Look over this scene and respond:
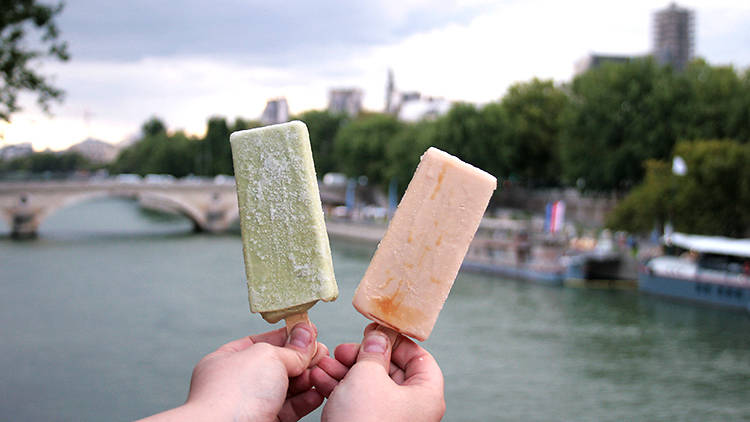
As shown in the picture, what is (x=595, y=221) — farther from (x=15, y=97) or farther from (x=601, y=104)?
(x=15, y=97)

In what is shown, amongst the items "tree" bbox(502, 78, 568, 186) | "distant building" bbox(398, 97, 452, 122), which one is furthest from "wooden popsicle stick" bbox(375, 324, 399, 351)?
"distant building" bbox(398, 97, 452, 122)

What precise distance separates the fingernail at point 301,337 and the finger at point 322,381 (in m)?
0.12

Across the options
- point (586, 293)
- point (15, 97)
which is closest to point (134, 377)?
point (15, 97)

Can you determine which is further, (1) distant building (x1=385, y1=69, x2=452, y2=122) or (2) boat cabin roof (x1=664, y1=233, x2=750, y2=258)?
(1) distant building (x1=385, y1=69, x2=452, y2=122)

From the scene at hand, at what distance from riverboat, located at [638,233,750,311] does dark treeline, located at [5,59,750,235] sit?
2157 millimetres

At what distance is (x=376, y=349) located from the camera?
2318mm

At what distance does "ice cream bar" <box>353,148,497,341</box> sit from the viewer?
2.29 meters

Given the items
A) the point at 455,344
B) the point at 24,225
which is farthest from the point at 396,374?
the point at 24,225

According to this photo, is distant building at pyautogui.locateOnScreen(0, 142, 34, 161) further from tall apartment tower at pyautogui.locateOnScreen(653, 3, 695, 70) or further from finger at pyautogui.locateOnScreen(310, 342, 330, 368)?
tall apartment tower at pyautogui.locateOnScreen(653, 3, 695, 70)

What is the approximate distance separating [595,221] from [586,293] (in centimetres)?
1365

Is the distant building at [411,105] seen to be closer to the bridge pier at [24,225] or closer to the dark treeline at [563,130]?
the dark treeline at [563,130]

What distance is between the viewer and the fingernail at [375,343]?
7.61 feet

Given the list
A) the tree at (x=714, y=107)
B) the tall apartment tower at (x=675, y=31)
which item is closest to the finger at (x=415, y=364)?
the tree at (x=714, y=107)

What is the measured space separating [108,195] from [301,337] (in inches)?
1537
